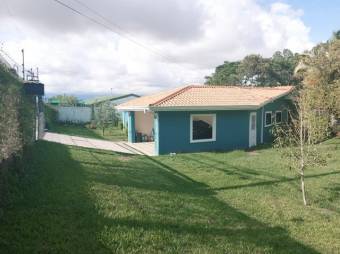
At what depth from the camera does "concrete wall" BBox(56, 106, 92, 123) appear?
35.4 meters

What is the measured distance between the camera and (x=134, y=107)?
62.7ft

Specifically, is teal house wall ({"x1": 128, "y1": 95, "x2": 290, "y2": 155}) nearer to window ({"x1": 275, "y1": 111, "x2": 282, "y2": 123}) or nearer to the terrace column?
window ({"x1": 275, "y1": 111, "x2": 282, "y2": 123})

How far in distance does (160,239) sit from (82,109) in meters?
32.5

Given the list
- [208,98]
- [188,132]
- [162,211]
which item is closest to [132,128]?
[208,98]

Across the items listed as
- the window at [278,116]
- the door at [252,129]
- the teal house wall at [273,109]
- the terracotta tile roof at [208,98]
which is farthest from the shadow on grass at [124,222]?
the window at [278,116]

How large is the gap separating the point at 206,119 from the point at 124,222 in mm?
12379

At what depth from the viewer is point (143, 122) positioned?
78.9ft

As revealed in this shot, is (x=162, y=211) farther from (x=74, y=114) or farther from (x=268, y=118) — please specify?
(x=74, y=114)

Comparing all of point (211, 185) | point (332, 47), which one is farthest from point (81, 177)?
point (332, 47)

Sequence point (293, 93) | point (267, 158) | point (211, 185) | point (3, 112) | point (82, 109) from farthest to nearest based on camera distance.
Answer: point (82, 109) → point (293, 93) → point (267, 158) → point (211, 185) → point (3, 112)

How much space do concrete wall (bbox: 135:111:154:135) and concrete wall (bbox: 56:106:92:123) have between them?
13.6 meters

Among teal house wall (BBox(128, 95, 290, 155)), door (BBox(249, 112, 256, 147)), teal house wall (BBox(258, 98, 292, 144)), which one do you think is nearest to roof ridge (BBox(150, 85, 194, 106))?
teal house wall (BBox(128, 95, 290, 155))

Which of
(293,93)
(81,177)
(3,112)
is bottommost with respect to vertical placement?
(81,177)

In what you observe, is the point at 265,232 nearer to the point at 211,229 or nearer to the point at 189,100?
the point at 211,229
